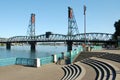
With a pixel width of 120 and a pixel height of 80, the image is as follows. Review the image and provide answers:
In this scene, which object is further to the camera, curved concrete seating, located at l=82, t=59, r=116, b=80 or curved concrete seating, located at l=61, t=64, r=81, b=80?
curved concrete seating, located at l=61, t=64, r=81, b=80

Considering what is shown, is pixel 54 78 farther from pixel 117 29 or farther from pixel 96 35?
pixel 96 35

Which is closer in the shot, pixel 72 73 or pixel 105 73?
pixel 105 73

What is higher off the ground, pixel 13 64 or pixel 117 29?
pixel 117 29

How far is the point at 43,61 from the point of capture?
123 feet

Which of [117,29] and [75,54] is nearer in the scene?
[75,54]

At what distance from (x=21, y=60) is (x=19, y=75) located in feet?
29.7

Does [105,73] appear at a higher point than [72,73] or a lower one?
higher

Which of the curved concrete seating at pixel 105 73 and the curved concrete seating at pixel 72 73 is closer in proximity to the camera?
the curved concrete seating at pixel 105 73

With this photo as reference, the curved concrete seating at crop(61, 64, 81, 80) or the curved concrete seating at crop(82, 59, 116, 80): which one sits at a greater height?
the curved concrete seating at crop(82, 59, 116, 80)

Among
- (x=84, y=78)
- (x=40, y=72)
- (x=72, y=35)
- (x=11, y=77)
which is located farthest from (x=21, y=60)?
(x=72, y=35)

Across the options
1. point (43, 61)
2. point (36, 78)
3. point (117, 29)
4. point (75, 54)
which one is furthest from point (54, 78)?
point (117, 29)

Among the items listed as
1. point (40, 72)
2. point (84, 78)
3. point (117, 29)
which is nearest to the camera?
point (84, 78)

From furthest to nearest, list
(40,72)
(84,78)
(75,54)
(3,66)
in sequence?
(75,54) → (3,66) → (40,72) → (84,78)

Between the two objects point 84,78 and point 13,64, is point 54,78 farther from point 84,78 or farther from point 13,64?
point 13,64
